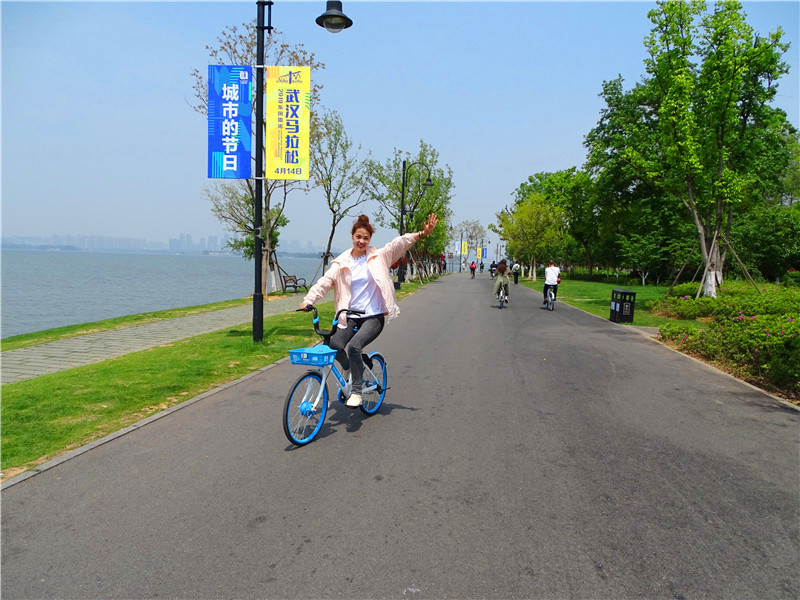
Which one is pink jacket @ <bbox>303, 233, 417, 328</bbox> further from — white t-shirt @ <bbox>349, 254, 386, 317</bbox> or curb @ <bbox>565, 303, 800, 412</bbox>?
curb @ <bbox>565, 303, 800, 412</bbox>

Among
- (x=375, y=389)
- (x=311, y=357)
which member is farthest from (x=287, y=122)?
(x=311, y=357)

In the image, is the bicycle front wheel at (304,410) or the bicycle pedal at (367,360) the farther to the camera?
the bicycle pedal at (367,360)

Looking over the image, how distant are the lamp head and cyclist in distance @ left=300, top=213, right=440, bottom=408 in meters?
5.38

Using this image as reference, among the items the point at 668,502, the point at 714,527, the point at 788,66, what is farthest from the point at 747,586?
the point at 788,66

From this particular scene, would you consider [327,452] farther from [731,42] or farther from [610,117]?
[610,117]

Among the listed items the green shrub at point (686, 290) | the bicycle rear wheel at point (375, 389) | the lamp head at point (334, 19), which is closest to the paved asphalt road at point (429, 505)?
the bicycle rear wheel at point (375, 389)

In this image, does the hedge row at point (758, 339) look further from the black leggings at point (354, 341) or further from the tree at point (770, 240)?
the tree at point (770, 240)

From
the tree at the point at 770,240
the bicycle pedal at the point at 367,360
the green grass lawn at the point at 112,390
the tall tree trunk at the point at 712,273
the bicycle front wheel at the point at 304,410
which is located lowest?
the green grass lawn at the point at 112,390

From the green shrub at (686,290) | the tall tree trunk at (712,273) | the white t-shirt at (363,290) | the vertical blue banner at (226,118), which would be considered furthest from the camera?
the green shrub at (686,290)

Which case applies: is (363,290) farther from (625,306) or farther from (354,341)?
(625,306)

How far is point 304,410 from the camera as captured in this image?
16.9 feet

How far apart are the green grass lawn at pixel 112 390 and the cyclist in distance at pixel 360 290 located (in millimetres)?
2337

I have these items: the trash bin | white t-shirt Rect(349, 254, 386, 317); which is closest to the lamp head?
white t-shirt Rect(349, 254, 386, 317)

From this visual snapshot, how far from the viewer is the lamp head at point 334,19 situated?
9.45m
